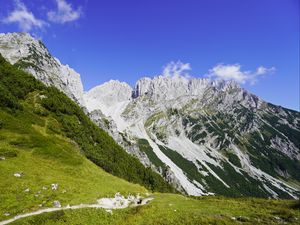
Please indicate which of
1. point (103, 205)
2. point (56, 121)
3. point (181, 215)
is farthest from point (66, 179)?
point (56, 121)

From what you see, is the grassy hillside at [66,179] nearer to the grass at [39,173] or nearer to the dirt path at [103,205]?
the grass at [39,173]

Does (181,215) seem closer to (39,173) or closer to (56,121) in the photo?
(39,173)

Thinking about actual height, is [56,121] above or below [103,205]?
above

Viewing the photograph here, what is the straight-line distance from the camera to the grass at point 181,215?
34750 millimetres

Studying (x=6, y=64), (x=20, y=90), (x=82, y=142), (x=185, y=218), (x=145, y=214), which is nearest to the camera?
(x=185, y=218)

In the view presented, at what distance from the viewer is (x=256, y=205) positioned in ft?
143

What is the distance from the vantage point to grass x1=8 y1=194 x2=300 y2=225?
34750mm

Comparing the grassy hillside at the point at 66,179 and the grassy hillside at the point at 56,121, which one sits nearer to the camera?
the grassy hillside at the point at 66,179

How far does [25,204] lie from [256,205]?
109 ft

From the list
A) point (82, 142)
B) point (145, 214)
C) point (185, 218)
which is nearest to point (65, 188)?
point (145, 214)

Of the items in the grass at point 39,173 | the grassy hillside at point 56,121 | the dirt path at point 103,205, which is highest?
the grassy hillside at point 56,121

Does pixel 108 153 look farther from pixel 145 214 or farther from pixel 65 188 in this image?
pixel 145 214

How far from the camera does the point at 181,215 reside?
37.7 metres

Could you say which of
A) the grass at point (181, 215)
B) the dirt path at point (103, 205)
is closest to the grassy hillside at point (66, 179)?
the grass at point (181, 215)
